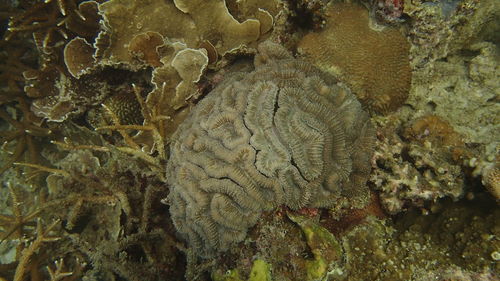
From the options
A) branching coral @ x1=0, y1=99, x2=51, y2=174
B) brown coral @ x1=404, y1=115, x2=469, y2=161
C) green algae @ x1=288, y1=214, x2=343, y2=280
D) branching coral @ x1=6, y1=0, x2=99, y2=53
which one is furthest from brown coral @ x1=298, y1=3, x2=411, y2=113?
branching coral @ x1=0, y1=99, x2=51, y2=174

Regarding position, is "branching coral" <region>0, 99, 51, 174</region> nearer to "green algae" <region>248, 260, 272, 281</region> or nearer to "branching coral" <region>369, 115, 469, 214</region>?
"green algae" <region>248, 260, 272, 281</region>

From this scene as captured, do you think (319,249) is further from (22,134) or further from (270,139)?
(22,134)

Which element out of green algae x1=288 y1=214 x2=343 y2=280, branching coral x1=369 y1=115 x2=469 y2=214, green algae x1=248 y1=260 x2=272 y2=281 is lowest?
green algae x1=248 y1=260 x2=272 y2=281

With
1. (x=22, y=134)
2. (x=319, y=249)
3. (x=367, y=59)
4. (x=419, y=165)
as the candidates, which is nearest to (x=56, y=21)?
(x=22, y=134)

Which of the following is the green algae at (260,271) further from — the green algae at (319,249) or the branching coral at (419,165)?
Answer: the branching coral at (419,165)

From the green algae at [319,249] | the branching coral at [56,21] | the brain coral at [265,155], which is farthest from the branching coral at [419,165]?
the branching coral at [56,21]

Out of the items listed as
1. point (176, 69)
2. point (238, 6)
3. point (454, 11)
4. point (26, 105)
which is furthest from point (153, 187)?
point (454, 11)
